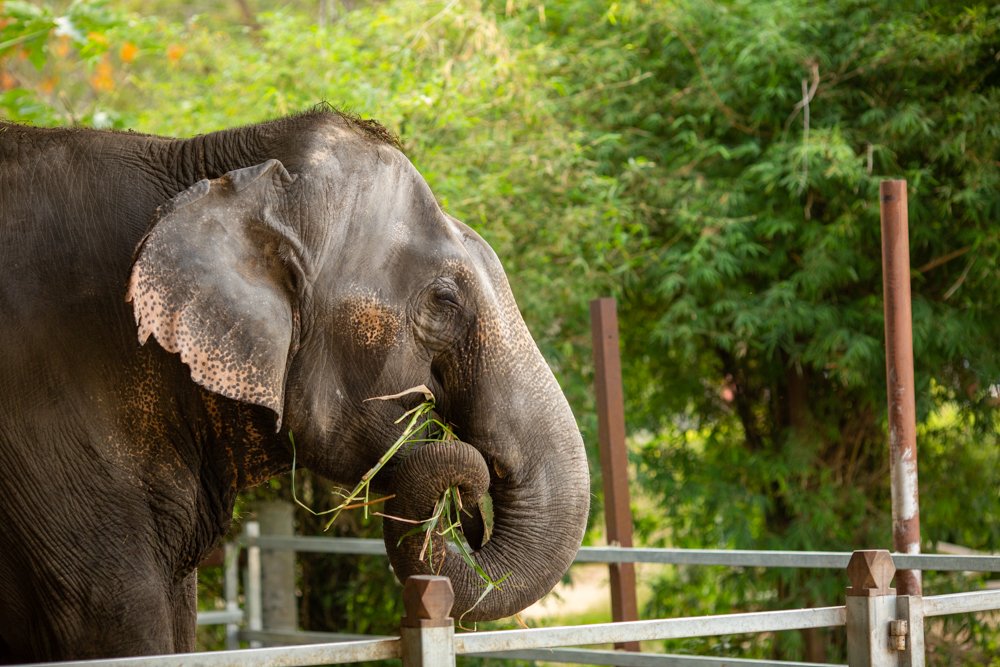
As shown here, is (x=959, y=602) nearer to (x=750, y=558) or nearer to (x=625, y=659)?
(x=750, y=558)

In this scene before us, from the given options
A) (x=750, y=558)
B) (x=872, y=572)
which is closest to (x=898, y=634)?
(x=872, y=572)

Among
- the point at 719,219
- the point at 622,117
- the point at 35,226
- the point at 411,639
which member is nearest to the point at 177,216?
the point at 35,226

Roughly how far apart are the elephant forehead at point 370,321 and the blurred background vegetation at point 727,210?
2443 millimetres

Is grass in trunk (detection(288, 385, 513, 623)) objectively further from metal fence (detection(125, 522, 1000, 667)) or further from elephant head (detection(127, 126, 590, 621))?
metal fence (detection(125, 522, 1000, 667))

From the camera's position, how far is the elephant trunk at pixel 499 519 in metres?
2.24

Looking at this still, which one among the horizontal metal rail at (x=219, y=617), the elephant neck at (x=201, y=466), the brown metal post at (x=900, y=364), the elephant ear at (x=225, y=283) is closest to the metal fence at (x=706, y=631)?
the brown metal post at (x=900, y=364)

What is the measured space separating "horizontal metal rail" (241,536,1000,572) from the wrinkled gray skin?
3.53 feet

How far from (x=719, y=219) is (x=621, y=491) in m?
1.77

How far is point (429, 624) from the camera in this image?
1753 mm

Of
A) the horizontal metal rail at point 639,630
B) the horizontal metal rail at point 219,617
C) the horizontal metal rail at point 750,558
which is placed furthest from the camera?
the horizontal metal rail at point 219,617

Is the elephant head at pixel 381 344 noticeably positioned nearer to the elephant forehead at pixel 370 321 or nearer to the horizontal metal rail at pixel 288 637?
the elephant forehead at pixel 370 321

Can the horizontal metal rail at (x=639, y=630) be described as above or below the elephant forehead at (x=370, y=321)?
below

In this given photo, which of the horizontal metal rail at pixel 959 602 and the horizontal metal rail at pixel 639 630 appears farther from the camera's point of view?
the horizontal metal rail at pixel 959 602

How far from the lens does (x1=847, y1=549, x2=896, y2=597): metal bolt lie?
2.26 metres
